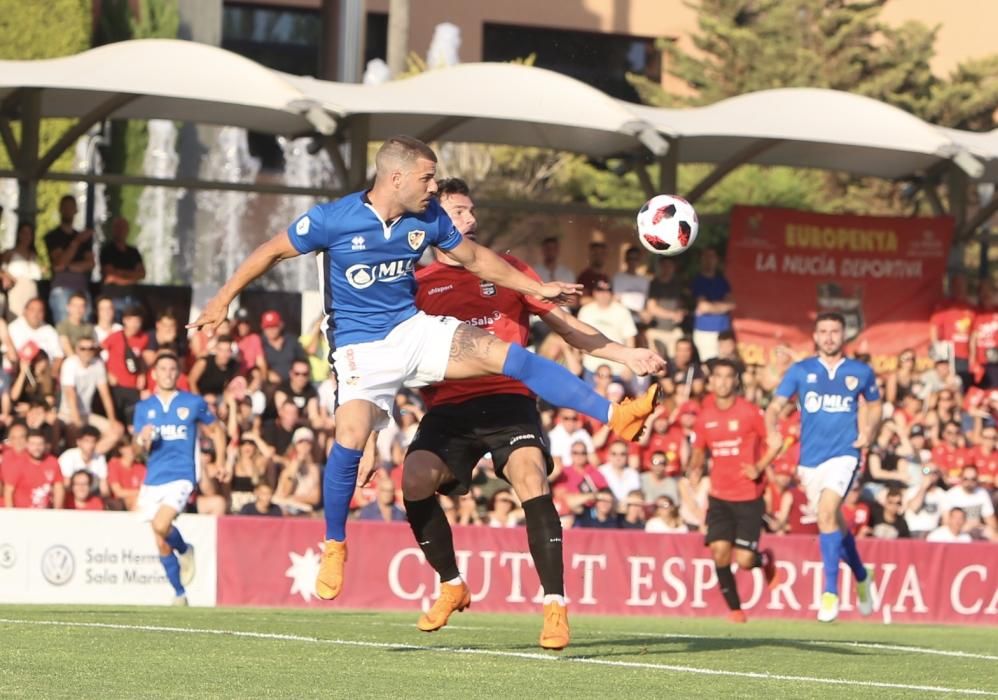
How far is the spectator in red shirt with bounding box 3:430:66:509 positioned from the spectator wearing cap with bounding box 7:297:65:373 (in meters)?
1.46

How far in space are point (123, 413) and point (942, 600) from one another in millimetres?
7800

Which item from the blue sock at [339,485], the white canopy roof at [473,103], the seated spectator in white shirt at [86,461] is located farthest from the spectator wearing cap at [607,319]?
the blue sock at [339,485]

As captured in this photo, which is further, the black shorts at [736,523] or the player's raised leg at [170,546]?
the black shorts at [736,523]

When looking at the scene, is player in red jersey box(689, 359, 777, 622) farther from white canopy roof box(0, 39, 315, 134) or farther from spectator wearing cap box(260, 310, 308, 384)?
white canopy roof box(0, 39, 315, 134)

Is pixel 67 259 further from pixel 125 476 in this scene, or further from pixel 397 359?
pixel 397 359

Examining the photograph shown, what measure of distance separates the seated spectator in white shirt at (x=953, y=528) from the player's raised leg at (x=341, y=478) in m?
11.2

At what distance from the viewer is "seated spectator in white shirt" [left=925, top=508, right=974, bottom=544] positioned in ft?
61.6

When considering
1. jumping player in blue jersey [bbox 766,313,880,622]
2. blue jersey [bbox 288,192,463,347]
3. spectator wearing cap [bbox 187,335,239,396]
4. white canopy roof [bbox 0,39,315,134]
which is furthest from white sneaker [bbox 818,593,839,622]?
white canopy roof [bbox 0,39,315,134]

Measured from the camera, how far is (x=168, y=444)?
583 inches

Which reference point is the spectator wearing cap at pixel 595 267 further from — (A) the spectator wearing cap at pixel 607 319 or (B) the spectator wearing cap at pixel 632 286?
(A) the spectator wearing cap at pixel 607 319

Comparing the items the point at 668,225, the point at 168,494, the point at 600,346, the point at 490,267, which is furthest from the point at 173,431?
the point at 490,267

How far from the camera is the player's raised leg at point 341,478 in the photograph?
27.9ft

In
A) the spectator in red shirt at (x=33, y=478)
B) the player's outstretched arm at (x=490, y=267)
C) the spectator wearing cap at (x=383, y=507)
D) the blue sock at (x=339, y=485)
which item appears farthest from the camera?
the spectator wearing cap at (x=383, y=507)

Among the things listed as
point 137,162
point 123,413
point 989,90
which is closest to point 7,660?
point 123,413
